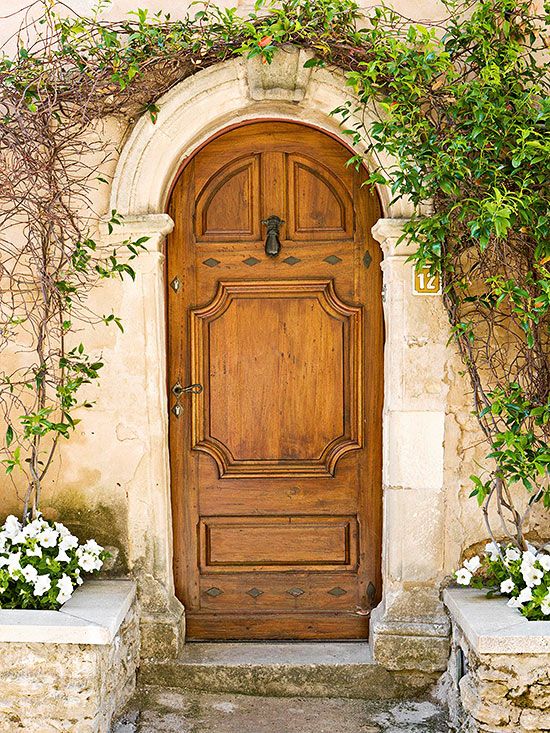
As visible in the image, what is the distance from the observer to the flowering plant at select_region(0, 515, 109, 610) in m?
3.30

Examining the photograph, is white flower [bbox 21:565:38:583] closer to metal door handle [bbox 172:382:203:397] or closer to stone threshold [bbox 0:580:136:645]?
stone threshold [bbox 0:580:136:645]

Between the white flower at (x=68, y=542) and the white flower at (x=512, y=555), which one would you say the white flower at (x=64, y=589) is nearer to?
the white flower at (x=68, y=542)

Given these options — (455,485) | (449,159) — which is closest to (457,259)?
(449,159)

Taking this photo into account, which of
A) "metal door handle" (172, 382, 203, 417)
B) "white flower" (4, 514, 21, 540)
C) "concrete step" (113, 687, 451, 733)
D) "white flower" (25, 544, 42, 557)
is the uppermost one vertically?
"metal door handle" (172, 382, 203, 417)

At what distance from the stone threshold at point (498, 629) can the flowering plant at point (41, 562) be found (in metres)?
1.57

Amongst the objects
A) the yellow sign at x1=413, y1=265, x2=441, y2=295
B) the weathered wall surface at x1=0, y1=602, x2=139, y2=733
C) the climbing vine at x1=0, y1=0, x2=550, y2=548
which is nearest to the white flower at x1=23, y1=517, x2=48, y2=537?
the climbing vine at x1=0, y1=0, x2=550, y2=548

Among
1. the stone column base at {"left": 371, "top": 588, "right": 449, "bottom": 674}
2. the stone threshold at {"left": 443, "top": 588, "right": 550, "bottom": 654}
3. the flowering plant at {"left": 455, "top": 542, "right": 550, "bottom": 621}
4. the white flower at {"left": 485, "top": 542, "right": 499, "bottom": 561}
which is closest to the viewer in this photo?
the stone threshold at {"left": 443, "top": 588, "right": 550, "bottom": 654}

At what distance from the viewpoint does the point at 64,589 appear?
3.30 meters

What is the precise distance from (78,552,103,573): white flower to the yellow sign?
1827 millimetres

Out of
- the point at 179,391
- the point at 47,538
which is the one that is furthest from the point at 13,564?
the point at 179,391

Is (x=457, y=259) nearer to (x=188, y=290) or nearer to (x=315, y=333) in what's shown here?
(x=315, y=333)

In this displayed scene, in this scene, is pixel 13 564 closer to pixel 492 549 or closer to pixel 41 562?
pixel 41 562

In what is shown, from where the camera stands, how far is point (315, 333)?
3.81 metres

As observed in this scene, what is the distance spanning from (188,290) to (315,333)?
24.7 inches
